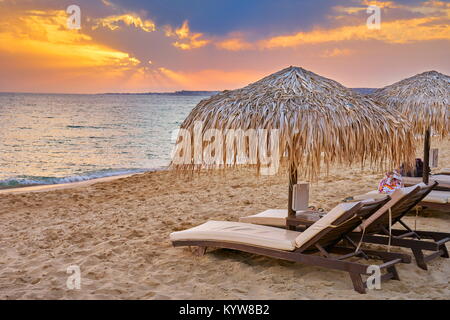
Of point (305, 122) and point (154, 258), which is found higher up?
point (305, 122)

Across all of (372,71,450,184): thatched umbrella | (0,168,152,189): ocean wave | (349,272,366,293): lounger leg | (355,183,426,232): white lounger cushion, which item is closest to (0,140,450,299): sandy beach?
(349,272,366,293): lounger leg

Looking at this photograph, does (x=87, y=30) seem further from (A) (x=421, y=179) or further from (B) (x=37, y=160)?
(A) (x=421, y=179)

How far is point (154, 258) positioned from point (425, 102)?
4626 millimetres

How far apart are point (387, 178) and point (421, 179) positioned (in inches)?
60.7

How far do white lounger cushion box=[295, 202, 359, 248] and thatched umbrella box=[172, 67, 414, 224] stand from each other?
0.63 metres

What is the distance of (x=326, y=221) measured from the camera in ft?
11.5

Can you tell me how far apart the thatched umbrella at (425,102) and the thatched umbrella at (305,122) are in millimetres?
2026

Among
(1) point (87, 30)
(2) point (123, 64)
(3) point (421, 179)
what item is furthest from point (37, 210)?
(2) point (123, 64)

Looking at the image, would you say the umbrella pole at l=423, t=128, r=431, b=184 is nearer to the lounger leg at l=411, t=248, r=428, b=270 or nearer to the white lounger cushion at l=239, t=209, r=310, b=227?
the white lounger cushion at l=239, t=209, r=310, b=227

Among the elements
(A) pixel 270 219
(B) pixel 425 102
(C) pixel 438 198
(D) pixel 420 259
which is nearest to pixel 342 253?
(D) pixel 420 259

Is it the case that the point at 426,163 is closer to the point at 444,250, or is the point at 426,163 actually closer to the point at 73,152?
the point at 444,250

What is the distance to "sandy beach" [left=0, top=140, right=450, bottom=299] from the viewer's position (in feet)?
12.0

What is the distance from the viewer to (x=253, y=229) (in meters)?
4.34

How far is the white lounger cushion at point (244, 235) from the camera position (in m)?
3.89
